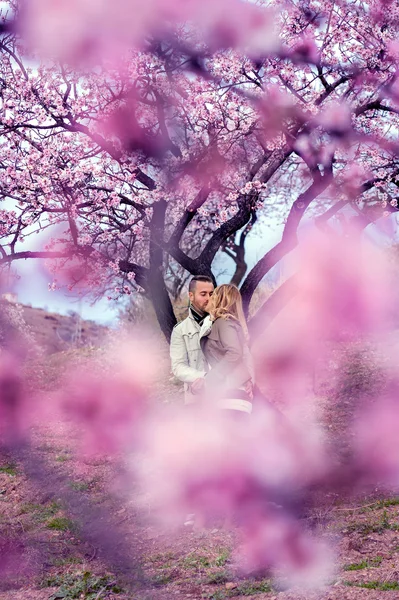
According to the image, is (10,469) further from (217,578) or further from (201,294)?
(217,578)

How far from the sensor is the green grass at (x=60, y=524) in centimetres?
700

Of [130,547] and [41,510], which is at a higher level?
[41,510]

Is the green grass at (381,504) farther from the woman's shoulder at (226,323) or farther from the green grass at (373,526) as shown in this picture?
the woman's shoulder at (226,323)

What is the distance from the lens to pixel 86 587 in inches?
191

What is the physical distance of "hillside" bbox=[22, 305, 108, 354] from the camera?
81.3 ft

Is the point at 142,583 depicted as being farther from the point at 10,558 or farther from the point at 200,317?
the point at 200,317

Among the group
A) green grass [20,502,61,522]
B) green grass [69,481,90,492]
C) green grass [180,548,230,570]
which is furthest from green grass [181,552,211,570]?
green grass [69,481,90,492]

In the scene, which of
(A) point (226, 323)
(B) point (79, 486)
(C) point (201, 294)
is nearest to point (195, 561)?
(A) point (226, 323)

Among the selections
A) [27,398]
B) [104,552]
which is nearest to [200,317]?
[104,552]

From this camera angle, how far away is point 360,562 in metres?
5.07

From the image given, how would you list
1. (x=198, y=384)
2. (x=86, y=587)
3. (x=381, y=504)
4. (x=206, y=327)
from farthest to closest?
(x=381, y=504), (x=206, y=327), (x=198, y=384), (x=86, y=587)

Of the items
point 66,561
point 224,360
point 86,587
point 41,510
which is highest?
point 224,360

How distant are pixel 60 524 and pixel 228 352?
281 cm

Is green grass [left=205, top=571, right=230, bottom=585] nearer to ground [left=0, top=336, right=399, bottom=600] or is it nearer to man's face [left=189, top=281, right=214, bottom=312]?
ground [left=0, top=336, right=399, bottom=600]
